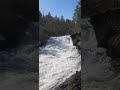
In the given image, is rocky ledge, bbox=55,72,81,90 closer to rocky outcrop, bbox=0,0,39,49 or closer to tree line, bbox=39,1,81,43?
rocky outcrop, bbox=0,0,39,49

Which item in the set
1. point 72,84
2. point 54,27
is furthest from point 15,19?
point 54,27

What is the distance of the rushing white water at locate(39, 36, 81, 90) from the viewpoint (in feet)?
23.0

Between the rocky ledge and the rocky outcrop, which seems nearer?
the rocky outcrop

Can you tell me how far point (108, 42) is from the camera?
433 cm

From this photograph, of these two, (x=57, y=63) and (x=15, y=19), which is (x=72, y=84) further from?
(x=15, y=19)

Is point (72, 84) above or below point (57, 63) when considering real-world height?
below

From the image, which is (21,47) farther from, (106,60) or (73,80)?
(73,80)

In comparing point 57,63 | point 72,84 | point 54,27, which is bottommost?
point 72,84

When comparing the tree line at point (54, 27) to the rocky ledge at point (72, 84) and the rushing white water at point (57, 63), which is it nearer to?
the rushing white water at point (57, 63)

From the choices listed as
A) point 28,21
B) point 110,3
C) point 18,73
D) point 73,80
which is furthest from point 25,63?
point 73,80

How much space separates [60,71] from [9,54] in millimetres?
3300

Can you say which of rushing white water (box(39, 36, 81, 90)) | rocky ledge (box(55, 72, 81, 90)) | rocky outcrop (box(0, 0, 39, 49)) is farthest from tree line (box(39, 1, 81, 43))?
rocky outcrop (box(0, 0, 39, 49))

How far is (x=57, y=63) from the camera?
25.9ft

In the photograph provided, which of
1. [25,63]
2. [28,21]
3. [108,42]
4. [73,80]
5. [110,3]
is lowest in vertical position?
[73,80]
